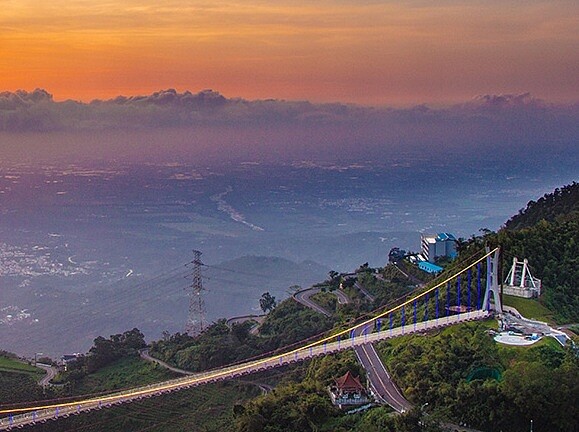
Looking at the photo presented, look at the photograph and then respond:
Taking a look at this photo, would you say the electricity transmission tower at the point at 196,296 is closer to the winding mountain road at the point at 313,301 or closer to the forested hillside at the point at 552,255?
the winding mountain road at the point at 313,301

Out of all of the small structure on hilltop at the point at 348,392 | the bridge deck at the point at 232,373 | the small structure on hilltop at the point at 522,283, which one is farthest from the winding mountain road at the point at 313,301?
the small structure on hilltop at the point at 348,392

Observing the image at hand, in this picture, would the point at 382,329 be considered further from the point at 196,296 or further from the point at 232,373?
the point at 196,296

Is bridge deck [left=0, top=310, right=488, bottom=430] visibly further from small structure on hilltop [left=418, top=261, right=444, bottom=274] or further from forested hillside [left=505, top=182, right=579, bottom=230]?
forested hillside [left=505, top=182, right=579, bottom=230]

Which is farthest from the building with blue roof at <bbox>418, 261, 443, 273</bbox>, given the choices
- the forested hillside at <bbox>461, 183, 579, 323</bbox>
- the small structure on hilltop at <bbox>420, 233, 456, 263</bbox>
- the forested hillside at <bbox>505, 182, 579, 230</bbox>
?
the forested hillside at <bbox>505, 182, 579, 230</bbox>

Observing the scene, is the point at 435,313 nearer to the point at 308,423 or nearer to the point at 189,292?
the point at 308,423

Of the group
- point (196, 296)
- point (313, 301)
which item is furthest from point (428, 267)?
point (196, 296)

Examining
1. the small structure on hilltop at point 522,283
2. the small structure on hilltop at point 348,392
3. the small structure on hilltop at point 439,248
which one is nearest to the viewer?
the small structure on hilltop at point 348,392
